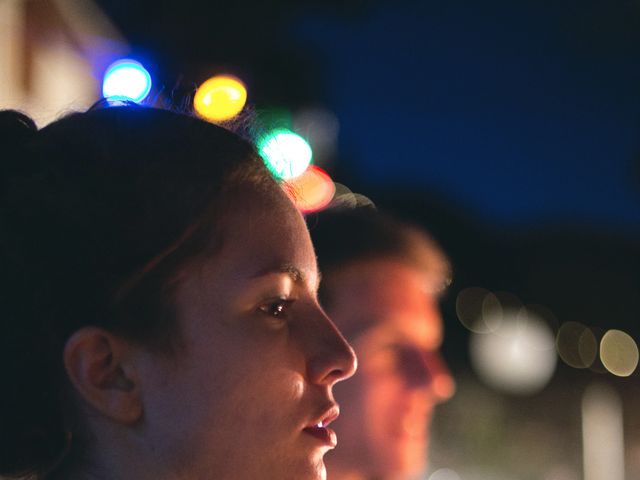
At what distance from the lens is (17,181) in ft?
5.41

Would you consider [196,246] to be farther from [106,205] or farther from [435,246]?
[435,246]

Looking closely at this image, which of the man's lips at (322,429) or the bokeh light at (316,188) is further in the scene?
the bokeh light at (316,188)

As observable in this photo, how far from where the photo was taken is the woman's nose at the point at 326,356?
1.56 m

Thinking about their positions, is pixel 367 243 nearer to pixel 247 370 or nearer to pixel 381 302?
pixel 381 302

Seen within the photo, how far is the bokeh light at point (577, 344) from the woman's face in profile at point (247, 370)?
20030mm

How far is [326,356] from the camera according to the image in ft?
5.13

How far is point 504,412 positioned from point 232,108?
20.0 metres

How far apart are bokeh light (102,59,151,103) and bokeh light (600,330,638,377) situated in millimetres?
18997

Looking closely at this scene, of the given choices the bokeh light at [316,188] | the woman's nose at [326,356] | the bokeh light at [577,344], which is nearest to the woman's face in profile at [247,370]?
the woman's nose at [326,356]

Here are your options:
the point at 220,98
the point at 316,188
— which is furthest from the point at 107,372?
the point at 316,188

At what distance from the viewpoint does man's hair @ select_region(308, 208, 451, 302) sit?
314 cm

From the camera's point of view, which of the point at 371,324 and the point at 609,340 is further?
the point at 609,340

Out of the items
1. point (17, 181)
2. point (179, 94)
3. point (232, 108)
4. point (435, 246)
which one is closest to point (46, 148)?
point (17, 181)

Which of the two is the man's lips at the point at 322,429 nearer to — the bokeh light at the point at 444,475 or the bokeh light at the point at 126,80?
the bokeh light at the point at 126,80
